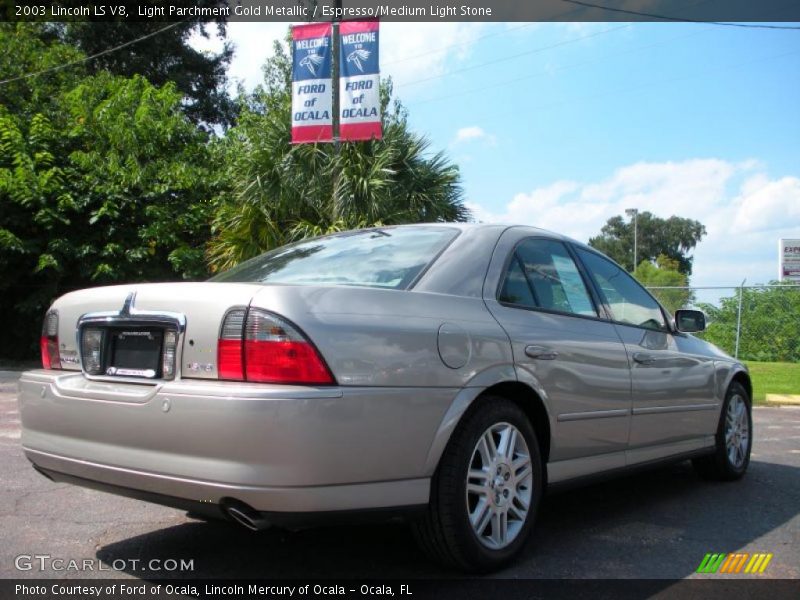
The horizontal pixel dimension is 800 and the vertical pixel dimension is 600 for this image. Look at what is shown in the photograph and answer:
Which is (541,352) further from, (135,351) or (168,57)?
(168,57)

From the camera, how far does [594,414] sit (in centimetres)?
385

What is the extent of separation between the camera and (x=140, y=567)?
3289 millimetres

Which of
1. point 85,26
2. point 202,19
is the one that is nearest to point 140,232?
point 85,26

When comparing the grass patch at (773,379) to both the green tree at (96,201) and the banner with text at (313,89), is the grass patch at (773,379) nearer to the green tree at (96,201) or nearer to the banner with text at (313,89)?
the banner with text at (313,89)

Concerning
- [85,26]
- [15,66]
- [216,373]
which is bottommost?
[216,373]

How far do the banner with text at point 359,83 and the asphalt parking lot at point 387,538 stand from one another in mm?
8005

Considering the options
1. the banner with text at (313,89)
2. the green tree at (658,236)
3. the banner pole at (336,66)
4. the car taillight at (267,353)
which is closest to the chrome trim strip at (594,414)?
the car taillight at (267,353)

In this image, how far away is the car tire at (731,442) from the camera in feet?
17.1

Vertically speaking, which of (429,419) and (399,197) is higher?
(399,197)

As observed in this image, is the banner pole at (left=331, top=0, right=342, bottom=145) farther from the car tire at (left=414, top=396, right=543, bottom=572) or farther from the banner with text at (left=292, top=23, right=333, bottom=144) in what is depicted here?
the car tire at (left=414, top=396, right=543, bottom=572)

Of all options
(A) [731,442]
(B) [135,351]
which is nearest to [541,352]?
(B) [135,351]

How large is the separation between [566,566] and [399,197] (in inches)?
391

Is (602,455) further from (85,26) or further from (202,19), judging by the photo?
(202,19)

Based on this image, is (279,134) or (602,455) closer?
(602,455)
